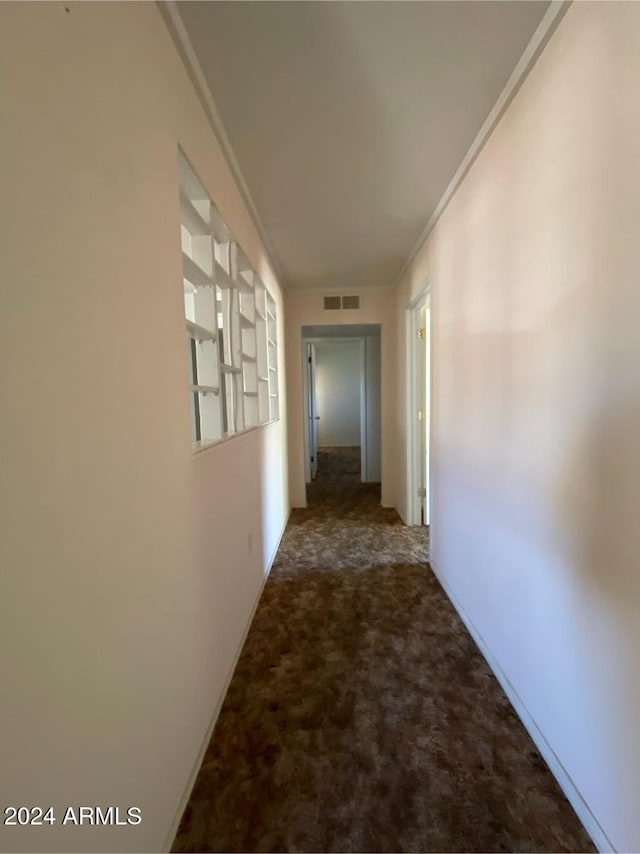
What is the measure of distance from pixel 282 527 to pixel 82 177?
3349 millimetres

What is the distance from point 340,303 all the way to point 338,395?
4.59 m

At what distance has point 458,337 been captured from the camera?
2.31 m

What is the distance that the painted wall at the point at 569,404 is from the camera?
1023 mm

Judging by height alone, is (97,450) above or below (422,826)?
above

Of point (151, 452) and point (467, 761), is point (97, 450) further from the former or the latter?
point (467, 761)

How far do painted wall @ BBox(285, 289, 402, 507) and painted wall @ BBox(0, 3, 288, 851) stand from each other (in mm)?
3054

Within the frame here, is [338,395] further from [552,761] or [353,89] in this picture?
[552,761]

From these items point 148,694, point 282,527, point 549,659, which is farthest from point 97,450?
point 282,527

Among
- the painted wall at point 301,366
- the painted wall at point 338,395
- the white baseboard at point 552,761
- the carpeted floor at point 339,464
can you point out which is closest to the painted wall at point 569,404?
the white baseboard at point 552,761

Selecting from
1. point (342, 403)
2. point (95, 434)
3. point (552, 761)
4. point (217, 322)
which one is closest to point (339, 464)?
point (342, 403)

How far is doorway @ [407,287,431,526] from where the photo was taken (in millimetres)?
3816

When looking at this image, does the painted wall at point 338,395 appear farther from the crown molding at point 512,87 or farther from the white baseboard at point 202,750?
the white baseboard at point 202,750

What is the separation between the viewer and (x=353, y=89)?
5.18ft

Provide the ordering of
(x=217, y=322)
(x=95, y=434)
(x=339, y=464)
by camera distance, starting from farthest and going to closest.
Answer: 1. (x=339, y=464)
2. (x=217, y=322)
3. (x=95, y=434)
